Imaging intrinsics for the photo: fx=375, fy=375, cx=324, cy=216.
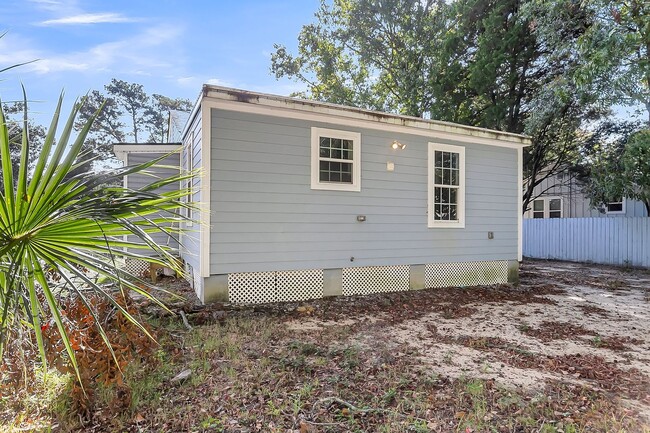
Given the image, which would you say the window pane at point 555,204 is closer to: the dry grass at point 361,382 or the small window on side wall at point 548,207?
the small window on side wall at point 548,207

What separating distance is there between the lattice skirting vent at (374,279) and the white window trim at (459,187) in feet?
3.60

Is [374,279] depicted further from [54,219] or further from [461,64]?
[461,64]

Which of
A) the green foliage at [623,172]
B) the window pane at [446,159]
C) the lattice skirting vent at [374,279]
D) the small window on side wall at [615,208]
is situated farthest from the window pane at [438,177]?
the small window on side wall at [615,208]

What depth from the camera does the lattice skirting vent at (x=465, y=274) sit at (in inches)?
293


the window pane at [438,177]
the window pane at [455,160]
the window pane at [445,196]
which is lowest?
the window pane at [445,196]

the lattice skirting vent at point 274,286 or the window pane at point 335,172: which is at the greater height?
the window pane at point 335,172

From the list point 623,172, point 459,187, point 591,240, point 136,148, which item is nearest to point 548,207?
point 591,240

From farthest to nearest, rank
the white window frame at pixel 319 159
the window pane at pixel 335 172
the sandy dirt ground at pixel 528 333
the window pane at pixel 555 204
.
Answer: the window pane at pixel 555 204 < the window pane at pixel 335 172 < the white window frame at pixel 319 159 < the sandy dirt ground at pixel 528 333

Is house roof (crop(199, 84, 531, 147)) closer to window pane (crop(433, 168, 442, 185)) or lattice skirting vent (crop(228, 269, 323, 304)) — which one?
window pane (crop(433, 168, 442, 185))

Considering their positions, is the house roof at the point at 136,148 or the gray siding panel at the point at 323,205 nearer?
the gray siding panel at the point at 323,205

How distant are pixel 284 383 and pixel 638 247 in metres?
12.5

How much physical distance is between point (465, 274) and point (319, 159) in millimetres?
3993

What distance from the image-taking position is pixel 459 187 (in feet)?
24.7

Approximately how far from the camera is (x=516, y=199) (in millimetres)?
8250
